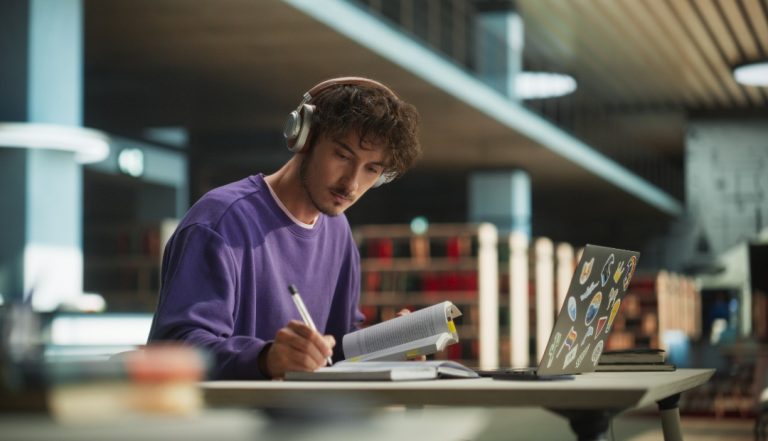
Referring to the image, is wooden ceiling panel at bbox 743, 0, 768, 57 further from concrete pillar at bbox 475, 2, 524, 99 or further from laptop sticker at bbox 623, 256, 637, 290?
laptop sticker at bbox 623, 256, 637, 290

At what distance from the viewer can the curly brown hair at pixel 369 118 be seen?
6.81ft

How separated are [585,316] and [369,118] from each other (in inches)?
22.1

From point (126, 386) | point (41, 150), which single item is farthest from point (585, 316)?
point (41, 150)

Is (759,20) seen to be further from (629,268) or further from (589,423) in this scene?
(589,423)

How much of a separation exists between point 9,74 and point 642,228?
1999cm

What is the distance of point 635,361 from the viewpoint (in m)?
2.19

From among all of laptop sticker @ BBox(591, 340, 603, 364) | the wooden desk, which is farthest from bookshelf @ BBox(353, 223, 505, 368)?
the wooden desk

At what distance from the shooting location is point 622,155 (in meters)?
21.9

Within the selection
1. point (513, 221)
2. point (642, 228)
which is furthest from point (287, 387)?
point (642, 228)

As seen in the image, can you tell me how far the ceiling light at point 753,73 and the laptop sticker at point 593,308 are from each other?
1418 cm

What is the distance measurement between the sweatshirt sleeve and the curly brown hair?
0.37 m

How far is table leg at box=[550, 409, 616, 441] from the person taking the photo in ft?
4.74

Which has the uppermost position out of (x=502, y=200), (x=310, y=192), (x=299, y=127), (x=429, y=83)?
(x=429, y=83)

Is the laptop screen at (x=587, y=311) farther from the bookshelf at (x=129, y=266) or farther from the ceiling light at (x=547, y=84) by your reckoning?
the ceiling light at (x=547, y=84)
